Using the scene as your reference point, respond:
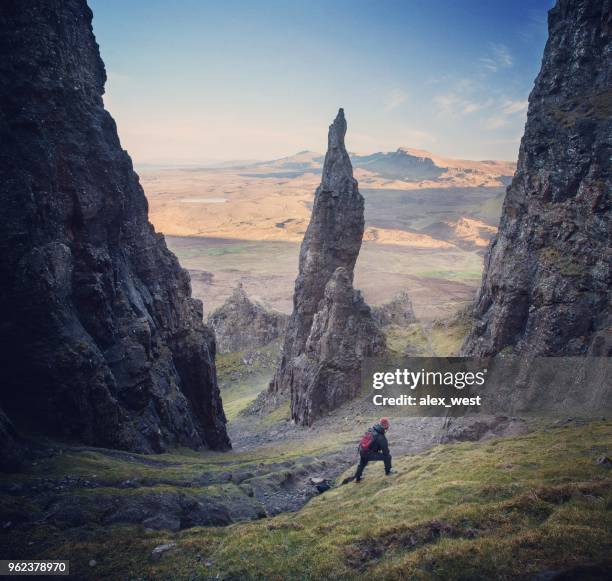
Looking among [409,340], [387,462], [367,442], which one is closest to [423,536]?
[367,442]

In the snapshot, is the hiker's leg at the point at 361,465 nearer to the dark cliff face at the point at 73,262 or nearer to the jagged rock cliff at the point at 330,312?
the dark cliff face at the point at 73,262

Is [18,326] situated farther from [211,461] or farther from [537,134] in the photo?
[537,134]

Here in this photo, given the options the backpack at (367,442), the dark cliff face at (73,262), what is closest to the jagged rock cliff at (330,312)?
the dark cliff face at (73,262)

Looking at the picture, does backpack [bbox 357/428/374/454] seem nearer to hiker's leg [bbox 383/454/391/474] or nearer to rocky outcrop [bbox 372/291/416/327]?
hiker's leg [bbox 383/454/391/474]

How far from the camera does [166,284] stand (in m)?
43.5

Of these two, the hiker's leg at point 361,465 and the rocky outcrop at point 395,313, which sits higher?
the hiker's leg at point 361,465

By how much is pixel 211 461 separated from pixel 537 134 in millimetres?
42824

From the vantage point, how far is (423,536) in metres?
15.1

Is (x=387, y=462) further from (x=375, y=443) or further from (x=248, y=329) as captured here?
(x=248, y=329)

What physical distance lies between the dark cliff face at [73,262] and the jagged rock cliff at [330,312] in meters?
20.6

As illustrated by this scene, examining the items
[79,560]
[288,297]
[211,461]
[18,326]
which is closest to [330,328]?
[211,461]

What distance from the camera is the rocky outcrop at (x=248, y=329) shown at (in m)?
102

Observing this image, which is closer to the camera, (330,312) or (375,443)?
(375,443)

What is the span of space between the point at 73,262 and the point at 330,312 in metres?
35.2
